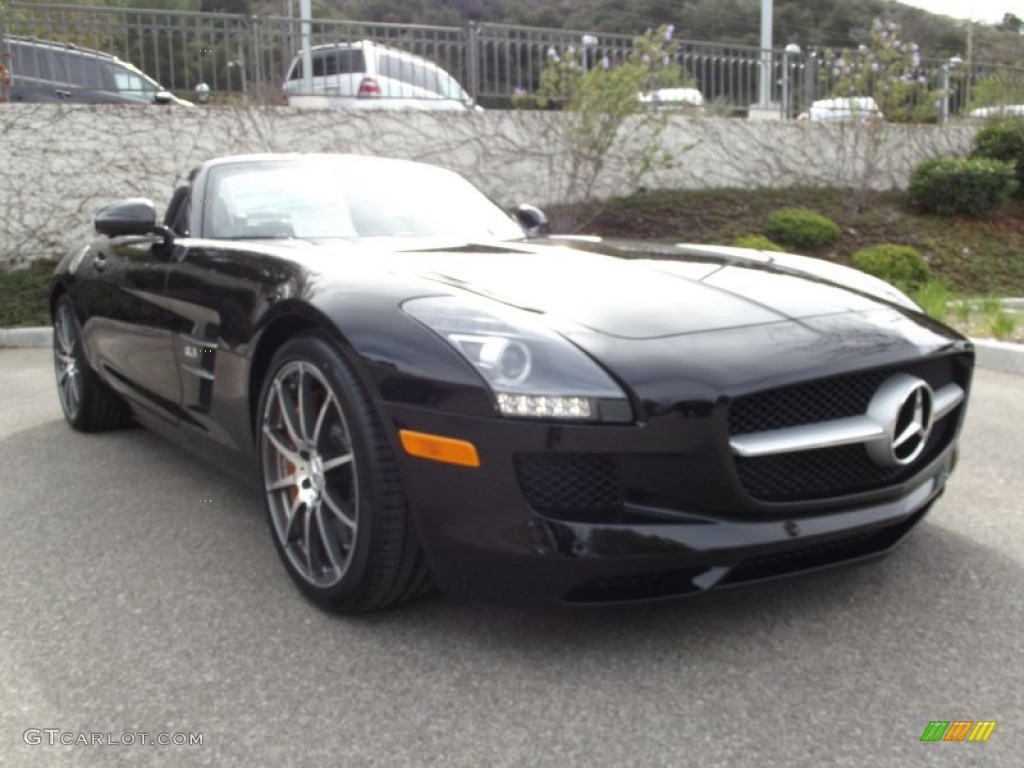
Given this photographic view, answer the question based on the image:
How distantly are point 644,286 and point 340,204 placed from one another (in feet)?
4.70

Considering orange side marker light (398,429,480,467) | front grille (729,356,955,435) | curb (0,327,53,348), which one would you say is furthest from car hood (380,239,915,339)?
curb (0,327,53,348)

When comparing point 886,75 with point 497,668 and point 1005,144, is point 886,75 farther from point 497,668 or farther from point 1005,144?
point 497,668

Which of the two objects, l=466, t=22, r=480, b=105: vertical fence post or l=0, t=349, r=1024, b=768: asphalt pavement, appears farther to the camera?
l=466, t=22, r=480, b=105: vertical fence post

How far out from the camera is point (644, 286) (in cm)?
279

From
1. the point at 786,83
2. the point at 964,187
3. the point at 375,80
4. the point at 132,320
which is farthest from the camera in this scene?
the point at 786,83

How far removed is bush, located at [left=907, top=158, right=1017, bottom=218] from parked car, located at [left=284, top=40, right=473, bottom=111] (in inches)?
221

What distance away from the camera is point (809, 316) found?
2648 millimetres

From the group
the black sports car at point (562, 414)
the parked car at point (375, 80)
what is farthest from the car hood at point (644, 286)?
the parked car at point (375, 80)

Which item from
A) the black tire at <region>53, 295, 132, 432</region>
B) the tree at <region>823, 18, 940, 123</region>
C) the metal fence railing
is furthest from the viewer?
the tree at <region>823, 18, 940, 123</region>

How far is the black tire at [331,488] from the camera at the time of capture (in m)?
2.40

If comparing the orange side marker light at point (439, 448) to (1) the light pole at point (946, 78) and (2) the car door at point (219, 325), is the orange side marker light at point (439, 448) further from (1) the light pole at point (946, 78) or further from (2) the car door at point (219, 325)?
(1) the light pole at point (946, 78)

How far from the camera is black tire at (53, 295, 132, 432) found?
464 centimetres

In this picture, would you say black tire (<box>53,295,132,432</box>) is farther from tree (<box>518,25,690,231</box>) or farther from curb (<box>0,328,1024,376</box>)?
tree (<box>518,25,690,231</box>)

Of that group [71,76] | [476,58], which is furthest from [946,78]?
[71,76]
